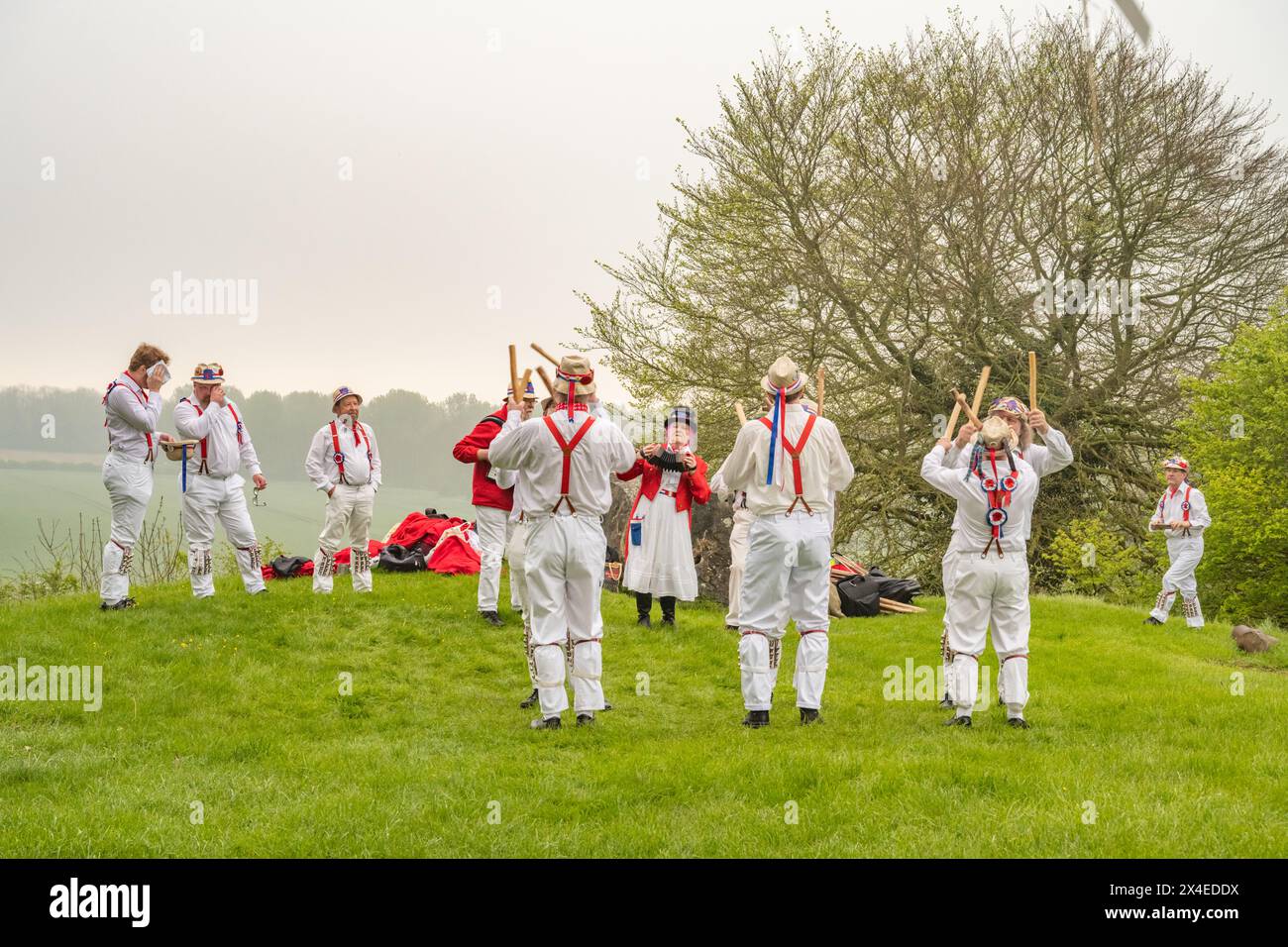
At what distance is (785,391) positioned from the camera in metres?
8.09

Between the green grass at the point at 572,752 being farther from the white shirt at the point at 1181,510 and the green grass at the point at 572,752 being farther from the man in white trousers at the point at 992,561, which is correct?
the white shirt at the point at 1181,510

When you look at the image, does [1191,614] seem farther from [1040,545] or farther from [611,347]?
[611,347]

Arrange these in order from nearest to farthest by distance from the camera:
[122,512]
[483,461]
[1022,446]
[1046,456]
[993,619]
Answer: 1. [993,619]
2. [1046,456]
3. [1022,446]
4. [483,461]
5. [122,512]

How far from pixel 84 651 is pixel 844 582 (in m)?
8.98

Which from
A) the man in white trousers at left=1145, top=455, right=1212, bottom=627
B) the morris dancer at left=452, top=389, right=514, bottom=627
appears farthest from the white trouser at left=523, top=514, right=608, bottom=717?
the man in white trousers at left=1145, top=455, right=1212, bottom=627

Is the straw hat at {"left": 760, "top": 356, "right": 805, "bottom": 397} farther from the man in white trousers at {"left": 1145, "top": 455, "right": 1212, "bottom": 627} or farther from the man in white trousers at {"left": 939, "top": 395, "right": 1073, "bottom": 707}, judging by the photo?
the man in white trousers at {"left": 1145, "top": 455, "right": 1212, "bottom": 627}

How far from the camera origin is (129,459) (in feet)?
36.4

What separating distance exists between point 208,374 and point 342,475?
1.88 metres

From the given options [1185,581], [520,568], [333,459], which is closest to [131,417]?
[333,459]

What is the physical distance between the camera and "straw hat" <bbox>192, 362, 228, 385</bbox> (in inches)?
463

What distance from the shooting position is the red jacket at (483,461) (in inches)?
385

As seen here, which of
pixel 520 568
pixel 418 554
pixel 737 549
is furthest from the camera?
pixel 418 554

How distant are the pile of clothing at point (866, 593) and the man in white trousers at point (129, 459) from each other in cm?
832

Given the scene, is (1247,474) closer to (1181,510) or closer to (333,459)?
(1181,510)
